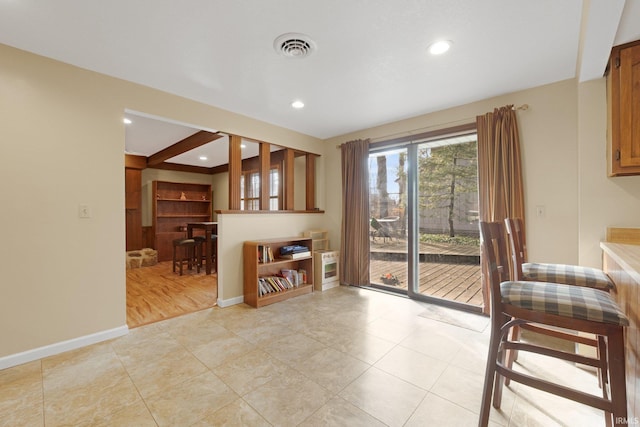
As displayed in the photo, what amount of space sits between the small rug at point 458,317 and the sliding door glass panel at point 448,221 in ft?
0.70

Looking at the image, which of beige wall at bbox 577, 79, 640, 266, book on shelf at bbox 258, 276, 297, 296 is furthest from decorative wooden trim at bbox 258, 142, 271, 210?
beige wall at bbox 577, 79, 640, 266

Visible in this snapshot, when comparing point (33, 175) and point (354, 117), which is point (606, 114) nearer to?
point (354, 117)

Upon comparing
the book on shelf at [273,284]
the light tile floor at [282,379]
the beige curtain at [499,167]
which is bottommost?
the light tile floor at [282,379]

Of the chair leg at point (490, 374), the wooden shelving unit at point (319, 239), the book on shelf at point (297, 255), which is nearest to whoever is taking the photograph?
the chair leg at point (490, 374)

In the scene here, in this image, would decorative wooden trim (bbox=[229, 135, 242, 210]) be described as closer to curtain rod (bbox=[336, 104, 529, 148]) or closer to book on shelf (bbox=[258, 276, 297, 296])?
book on shelf (bbox=[258, 276, 297, 296])

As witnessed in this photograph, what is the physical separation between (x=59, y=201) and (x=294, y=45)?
2.39 meters

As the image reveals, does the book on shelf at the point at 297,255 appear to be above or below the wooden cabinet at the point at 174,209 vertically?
below

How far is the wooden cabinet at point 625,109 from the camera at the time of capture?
5.93ft

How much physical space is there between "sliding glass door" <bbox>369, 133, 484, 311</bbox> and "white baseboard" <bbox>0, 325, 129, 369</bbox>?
3.22 m

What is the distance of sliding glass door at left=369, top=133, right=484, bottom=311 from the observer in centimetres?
321

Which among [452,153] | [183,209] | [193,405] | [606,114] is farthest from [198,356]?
[183,209]

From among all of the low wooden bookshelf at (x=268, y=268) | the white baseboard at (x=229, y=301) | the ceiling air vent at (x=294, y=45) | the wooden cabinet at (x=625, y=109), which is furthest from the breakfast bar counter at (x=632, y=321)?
the white baseboard at (x=229, y=301)

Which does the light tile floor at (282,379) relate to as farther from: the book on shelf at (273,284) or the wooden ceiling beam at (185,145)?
the wooden ceiling beam at (185,145)

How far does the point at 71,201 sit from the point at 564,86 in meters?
4.71
